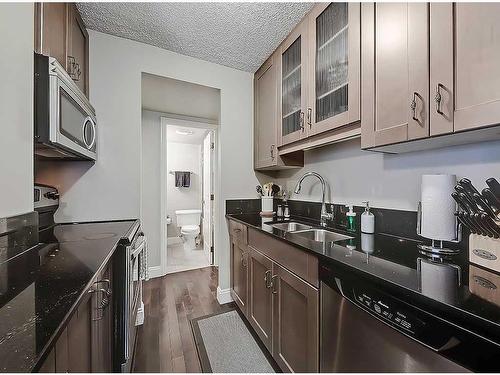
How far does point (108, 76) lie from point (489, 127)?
2303mm

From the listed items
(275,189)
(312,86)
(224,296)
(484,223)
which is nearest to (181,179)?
(275,189)

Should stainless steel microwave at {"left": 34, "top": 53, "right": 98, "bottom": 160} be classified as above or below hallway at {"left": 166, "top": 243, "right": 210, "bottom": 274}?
above

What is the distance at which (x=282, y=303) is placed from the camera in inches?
50.5

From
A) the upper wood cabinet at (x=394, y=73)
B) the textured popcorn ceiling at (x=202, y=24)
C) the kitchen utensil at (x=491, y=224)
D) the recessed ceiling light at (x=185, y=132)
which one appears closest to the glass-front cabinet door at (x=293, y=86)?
the textured popcorn ceiling at (x=202, y=24)

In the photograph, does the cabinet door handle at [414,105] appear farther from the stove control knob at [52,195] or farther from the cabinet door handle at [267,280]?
the stove control knob at [52,195]

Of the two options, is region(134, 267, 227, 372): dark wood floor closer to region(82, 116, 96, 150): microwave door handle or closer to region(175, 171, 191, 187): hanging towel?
region(82, 116, 96, 150): microwave door handle

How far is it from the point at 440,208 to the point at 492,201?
0.69 ft

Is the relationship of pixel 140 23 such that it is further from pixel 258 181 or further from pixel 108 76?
pixel 258 181

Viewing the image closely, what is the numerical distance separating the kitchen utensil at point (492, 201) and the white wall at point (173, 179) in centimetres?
446

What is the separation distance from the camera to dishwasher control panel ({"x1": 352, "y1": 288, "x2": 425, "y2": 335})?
2.06 ft

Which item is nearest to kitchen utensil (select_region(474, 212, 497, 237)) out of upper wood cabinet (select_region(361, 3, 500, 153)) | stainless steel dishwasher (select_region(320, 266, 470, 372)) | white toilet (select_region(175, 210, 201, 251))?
upper wood cabinet (select_region(361, 3, 500, 153))

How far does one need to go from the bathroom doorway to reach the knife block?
2745mm

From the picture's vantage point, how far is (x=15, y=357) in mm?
382

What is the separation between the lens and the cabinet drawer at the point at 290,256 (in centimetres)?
103
